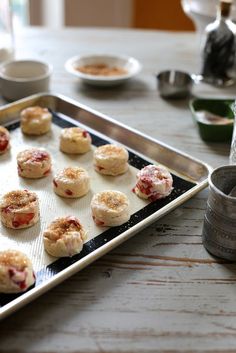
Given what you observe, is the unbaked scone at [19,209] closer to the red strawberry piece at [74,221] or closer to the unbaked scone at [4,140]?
the red strawberry piece at [74,221]

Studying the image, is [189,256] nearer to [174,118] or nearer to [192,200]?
[192,200]

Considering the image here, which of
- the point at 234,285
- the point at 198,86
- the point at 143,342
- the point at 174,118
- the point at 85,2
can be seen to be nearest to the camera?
the point at 143,342

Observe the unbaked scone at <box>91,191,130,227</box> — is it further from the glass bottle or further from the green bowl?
the glass bottle

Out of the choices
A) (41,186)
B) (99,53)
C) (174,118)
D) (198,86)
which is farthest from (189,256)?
(99,53)

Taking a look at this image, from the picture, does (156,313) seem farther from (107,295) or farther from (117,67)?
(117,67)

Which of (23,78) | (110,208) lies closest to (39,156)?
(110,208)

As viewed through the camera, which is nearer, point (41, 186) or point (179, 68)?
point (41, 186)

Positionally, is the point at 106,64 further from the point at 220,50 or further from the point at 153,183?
the point at 153,183

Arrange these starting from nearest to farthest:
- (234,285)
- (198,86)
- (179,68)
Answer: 1. (234,285)
2. (198,86)
3. (179,68)
